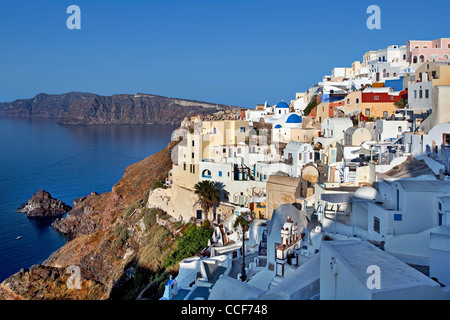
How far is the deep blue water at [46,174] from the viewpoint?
32812 mm

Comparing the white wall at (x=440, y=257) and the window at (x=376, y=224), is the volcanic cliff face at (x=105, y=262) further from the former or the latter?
the white wall at (x=440, y=257)

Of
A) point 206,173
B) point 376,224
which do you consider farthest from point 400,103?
point 376,224

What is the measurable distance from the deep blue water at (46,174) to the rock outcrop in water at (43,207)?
0.78m

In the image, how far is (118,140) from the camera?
98438 millimetres

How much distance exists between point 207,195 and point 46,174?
45.6 m

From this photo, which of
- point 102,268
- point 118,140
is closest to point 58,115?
point 118,140

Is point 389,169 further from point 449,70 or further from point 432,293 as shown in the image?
point 432,293

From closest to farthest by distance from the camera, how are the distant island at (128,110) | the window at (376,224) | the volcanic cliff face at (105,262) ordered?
the window at (376,224) < the volcanic cliff face at (105,262) < the distant island at (128,110)

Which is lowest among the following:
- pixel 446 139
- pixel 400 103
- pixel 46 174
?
pixel 46 174

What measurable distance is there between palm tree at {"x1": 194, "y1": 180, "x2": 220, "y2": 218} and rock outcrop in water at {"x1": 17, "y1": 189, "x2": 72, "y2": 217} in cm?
2625

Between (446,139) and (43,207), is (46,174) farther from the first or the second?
(446,139)

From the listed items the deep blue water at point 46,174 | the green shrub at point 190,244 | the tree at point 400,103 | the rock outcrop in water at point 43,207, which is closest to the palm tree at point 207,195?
the green shrub at point 190,244

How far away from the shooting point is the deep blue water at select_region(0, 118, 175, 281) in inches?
1292

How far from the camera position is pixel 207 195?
18.9 meters
